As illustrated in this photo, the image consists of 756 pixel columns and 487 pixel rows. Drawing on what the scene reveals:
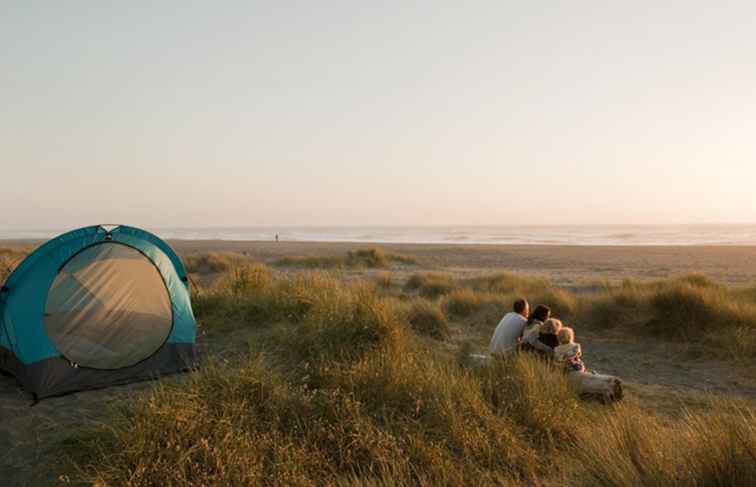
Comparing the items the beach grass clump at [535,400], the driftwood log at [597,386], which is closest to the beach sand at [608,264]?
the driftwood log at [597,386]

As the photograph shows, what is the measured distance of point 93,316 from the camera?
6.25 meters

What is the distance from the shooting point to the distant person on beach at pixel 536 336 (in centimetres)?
676

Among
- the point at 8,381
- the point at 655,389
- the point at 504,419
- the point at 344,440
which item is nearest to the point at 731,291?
the point at 655,389

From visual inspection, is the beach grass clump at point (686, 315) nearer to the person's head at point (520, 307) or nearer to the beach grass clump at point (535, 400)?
the person's head at point (520, 307)

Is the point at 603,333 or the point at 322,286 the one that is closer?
the point at 322,286

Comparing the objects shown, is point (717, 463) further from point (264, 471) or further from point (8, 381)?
point (8, 381)

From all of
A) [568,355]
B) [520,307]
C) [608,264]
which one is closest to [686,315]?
[520,307]

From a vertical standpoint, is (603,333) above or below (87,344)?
below

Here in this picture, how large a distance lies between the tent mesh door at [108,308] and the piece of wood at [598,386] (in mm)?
5031

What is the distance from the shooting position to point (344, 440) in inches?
160

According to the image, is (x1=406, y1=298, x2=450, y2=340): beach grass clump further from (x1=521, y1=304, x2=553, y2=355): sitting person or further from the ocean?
the ocean

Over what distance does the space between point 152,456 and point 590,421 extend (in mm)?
3796

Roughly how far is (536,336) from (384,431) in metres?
3.49

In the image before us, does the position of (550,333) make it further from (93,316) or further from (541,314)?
(93,316)
